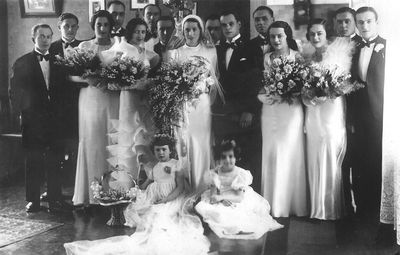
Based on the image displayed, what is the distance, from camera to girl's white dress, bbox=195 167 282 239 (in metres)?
3.34

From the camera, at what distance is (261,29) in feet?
10.8

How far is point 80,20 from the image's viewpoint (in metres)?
3.52

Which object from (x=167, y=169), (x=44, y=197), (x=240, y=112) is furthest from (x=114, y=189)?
(x=240, y=112)

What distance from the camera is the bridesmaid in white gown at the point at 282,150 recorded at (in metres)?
3.28

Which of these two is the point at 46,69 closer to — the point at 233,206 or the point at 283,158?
the point at 233,206

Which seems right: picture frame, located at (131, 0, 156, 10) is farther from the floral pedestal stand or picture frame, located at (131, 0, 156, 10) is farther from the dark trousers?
the floral pedestal stand

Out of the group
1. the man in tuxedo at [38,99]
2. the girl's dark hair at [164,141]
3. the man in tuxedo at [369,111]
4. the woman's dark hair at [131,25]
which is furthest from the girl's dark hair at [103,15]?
the man in tuxedo at [369,111]

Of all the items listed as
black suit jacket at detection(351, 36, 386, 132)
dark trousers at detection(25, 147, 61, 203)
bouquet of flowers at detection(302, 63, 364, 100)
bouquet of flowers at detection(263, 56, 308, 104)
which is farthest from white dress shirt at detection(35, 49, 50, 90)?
black suit jacket at detection(351, 36, 386, 132)

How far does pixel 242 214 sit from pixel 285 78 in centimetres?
97

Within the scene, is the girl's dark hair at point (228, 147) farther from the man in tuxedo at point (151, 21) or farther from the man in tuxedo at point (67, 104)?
the man in tuxedo at point (67, 104)

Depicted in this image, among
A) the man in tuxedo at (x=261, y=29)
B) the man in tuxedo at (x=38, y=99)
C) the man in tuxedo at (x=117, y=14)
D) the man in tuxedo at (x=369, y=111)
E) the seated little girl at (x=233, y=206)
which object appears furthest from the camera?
the man in tuxedo at (x=38, y=99)

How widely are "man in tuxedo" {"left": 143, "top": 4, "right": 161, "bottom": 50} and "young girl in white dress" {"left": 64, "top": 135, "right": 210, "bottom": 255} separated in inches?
26.7

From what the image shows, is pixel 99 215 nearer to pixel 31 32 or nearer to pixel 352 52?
pixel 31 32

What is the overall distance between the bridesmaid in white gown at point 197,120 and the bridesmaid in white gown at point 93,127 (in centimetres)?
53
